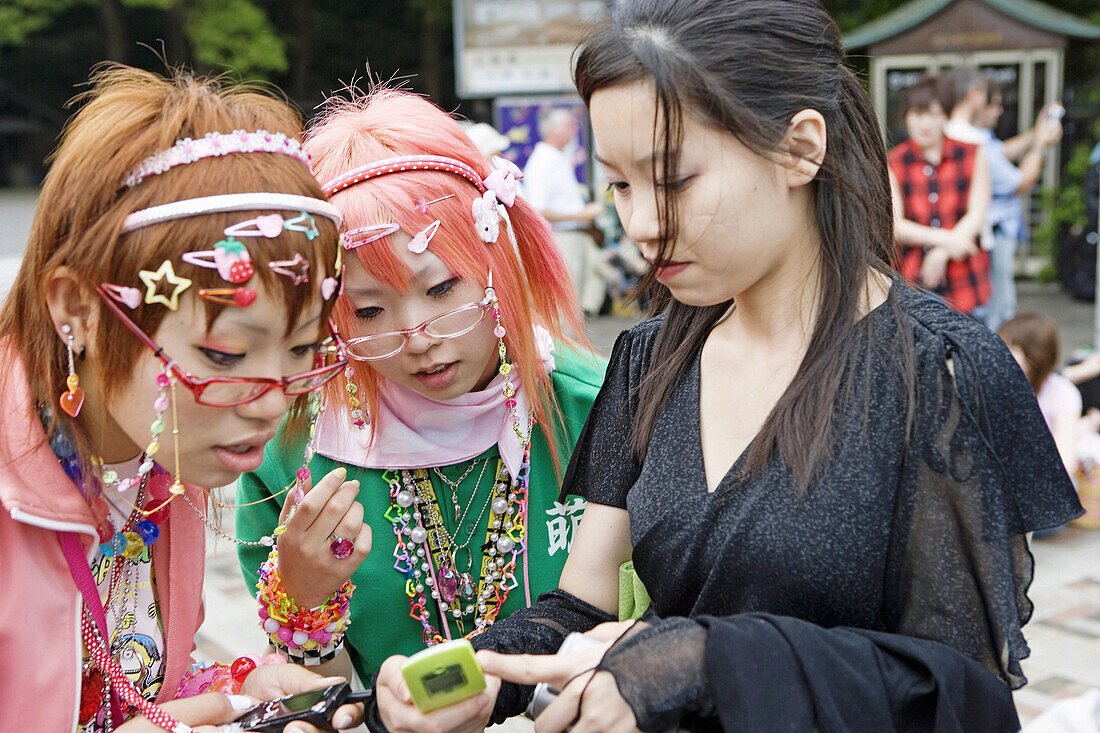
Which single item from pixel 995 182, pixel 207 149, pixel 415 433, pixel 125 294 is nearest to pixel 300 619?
pixel 415 433

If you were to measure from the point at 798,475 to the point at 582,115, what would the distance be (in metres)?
8.94

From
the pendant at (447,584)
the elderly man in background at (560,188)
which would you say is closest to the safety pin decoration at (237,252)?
the pendant at (447,584)

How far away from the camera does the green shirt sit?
2078mm

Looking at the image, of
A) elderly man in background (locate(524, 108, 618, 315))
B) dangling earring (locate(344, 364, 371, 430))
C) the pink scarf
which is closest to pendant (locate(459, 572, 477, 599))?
the pink scarf

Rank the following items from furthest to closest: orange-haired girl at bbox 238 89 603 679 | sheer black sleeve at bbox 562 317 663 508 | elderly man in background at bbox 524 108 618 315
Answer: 1. elderly man in background at bbox 524 108 618 315
2. orange-haired girl at bbox 238 89 603 679
3. sheer black sleeve at bbox 562 317 663 508

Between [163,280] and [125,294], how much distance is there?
50 millimetres

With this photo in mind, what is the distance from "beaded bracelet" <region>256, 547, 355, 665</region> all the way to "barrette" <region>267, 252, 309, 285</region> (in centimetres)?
72

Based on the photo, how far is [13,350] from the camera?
1.43 meters

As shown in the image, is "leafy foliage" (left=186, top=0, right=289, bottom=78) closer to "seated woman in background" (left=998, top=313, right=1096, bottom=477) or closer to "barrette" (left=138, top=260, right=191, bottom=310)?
"seated woman in background" (left=998, top=313, right=1096, bottom=477)

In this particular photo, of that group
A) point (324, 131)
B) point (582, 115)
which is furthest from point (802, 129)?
point (582, 115)

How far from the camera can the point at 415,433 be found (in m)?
2.09

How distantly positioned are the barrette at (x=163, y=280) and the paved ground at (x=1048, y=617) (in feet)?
4.74

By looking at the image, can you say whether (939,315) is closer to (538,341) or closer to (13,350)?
(538,341)

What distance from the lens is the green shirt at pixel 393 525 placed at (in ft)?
6.82
